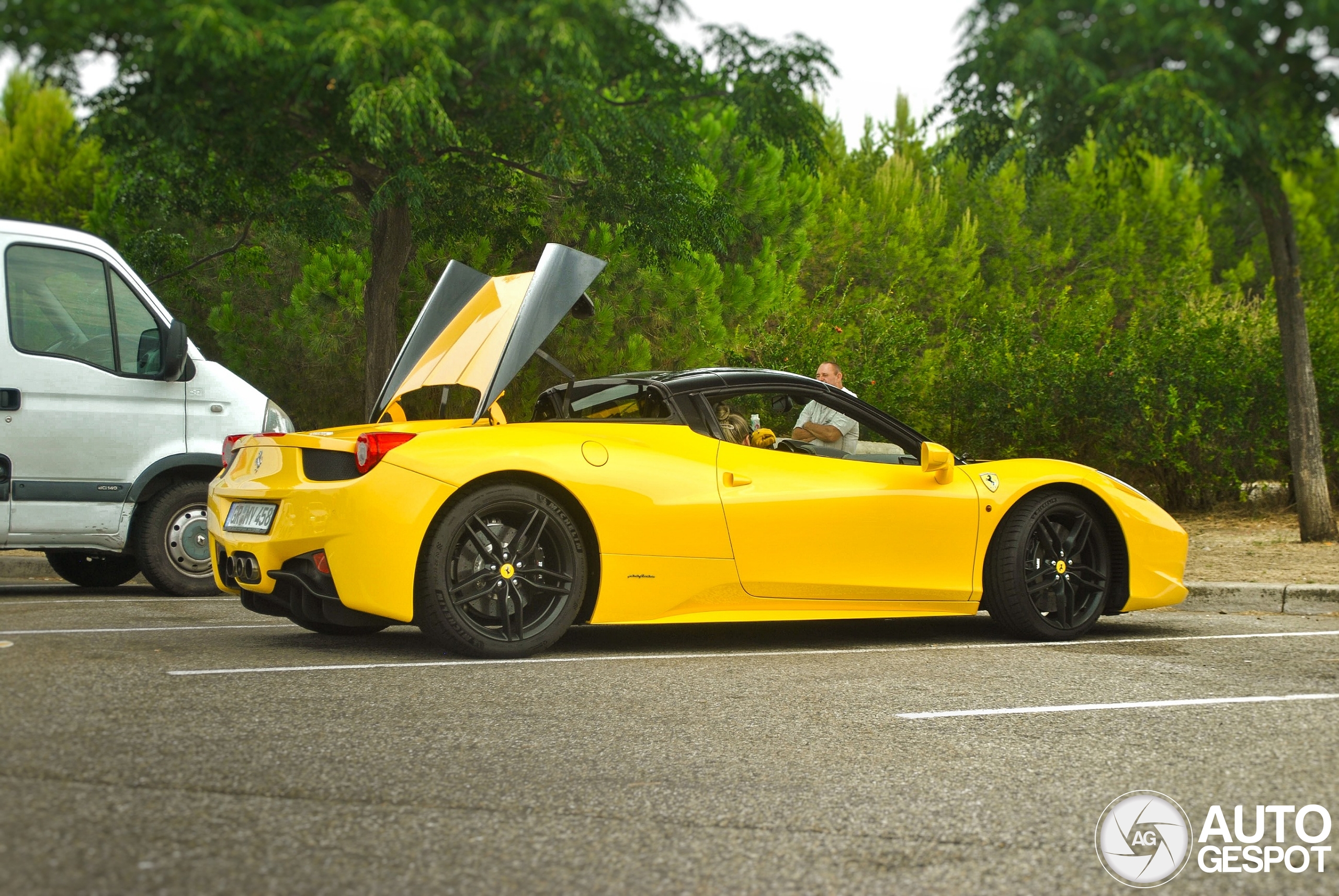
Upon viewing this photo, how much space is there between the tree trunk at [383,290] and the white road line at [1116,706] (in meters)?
9.72

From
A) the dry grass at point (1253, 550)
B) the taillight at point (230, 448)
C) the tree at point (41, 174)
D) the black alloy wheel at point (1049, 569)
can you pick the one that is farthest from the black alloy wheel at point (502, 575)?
the tree at point (41, 174)

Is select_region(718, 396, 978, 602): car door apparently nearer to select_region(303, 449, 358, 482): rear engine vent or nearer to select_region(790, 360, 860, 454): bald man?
select_region(790, 360, 860, 454): bald man

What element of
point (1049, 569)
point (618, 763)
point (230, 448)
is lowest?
point (618, 763)

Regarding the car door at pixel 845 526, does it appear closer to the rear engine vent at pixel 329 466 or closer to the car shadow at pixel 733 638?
the car shadow at pixel 733 638

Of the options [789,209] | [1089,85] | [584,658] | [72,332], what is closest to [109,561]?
[72,332]

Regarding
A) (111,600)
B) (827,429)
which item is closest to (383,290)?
(111,600)

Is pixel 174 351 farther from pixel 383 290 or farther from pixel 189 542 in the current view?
pixel 383 290

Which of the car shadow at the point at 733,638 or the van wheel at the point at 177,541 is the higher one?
the van wheel at the point at 177,541

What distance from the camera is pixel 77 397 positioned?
336 inches

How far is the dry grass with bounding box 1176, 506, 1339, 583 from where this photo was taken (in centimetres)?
952

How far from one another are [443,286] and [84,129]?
551cm

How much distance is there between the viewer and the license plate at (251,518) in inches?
237

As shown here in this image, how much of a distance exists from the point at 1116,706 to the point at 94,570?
25.7 feet

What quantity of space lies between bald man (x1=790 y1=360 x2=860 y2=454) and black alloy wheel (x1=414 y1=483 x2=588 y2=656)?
1536 mm
